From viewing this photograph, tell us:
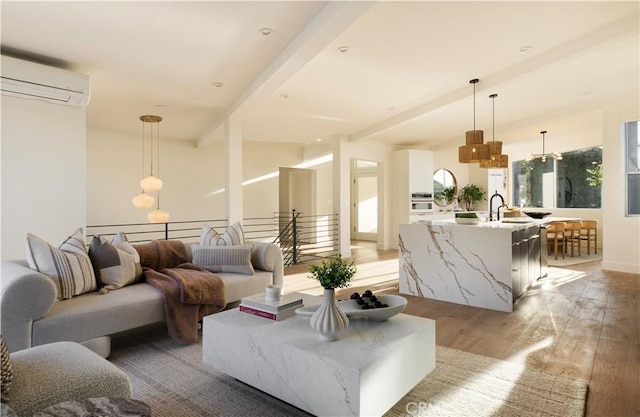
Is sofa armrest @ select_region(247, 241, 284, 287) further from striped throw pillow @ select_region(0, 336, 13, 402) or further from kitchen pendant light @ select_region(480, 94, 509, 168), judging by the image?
kitchen pendant light @ select_region(480, 94, 509, 168)

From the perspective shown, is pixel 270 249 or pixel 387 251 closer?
pixel 270 249

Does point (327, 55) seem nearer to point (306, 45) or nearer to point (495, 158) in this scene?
point (306, 45)

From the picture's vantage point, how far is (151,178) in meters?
5.76

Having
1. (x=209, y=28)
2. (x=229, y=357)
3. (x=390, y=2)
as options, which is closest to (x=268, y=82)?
(x=209, y=28)

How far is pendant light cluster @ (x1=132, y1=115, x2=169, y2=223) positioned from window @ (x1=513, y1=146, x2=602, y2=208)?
28.8 feet

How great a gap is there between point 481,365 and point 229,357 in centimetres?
164

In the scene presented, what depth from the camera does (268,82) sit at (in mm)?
3996

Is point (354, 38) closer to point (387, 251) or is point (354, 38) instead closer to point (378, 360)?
point (378, 360)

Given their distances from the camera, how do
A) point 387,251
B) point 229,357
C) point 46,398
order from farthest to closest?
point 387,251 < point 229,357 < point 46,398

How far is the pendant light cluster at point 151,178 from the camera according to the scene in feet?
18.9

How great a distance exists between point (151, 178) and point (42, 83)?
249cm

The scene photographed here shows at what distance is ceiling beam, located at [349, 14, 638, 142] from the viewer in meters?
3.55

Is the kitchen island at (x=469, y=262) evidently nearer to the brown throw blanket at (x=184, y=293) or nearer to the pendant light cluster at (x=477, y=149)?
the pendant light cluster at (x=477, y=149)

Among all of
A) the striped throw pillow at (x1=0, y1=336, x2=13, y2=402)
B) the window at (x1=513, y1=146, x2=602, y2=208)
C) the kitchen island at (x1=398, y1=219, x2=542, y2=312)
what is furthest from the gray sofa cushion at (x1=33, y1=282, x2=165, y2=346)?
the window at (x1=513, y1=146, x2=602, y2=208)
